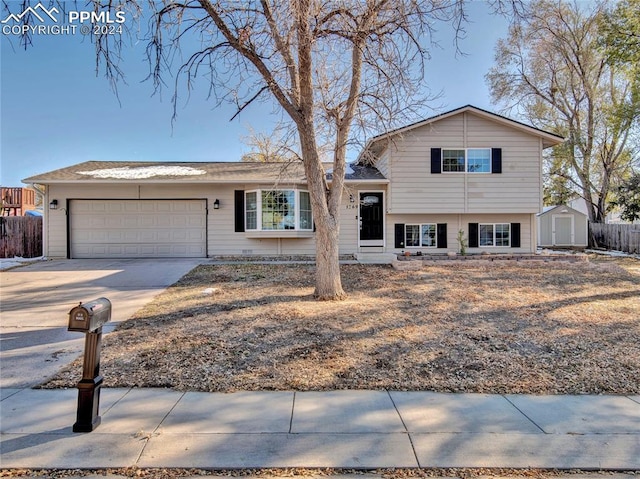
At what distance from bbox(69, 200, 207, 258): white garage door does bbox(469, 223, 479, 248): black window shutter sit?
32.5 feet

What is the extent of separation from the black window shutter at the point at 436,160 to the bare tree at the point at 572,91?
10.8 metres

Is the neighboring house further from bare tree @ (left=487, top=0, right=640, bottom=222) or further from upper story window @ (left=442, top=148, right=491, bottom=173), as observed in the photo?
bare tree @ (left=487, top=0, right=640, bottom=222)

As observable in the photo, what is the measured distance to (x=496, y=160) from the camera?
13523 mm

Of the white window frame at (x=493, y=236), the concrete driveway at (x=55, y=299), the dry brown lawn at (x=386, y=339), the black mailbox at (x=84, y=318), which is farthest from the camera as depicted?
the white window frame at (x=493, y=236)

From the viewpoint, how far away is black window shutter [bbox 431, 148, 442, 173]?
13.4 m

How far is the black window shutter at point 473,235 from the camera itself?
46.2 feet

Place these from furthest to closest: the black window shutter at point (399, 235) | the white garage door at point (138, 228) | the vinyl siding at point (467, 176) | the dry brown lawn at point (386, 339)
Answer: the black window shutter at point (399, 235)
the white garage door at point (138, 228)
the vinyl siding at point (467, 176)
the dry brown lawn at point (386, 339)

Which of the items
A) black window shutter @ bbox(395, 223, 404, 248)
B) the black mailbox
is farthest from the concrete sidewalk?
black window shutter @ bbox(395, 223, 404, 248)

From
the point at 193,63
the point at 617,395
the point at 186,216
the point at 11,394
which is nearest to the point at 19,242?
the point at 186,216

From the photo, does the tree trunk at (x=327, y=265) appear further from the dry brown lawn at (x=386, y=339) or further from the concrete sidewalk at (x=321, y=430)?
the concrete sidewalk at (x=321, y=430)

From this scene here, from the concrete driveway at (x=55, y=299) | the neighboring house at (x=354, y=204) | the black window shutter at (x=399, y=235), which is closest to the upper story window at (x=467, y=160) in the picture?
the neighboring house at (x=354, y=204)

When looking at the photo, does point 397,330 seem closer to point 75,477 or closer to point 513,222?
point 75,477

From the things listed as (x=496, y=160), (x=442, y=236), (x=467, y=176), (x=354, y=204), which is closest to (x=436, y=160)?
(x=467, y=176)

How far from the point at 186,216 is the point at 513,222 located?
12240 mm
